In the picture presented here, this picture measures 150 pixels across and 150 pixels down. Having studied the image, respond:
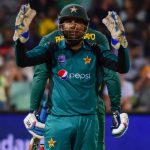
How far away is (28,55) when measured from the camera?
Result: 6082 millimetres

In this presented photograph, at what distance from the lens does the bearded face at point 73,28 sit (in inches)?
243

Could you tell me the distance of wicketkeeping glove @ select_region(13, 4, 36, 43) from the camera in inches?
229

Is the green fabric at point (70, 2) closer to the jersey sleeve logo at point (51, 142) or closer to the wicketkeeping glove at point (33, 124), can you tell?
the wicketkeeping glove at point (33, 124)

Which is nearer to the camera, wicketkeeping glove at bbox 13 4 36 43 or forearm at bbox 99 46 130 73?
wicketkeeping glove at bbox 13 4 36 43

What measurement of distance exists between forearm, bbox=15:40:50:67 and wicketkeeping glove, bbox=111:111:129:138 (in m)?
1.02

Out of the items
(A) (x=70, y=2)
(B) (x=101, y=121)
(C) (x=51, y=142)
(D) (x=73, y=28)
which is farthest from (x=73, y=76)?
(A) (x=70, y=2)

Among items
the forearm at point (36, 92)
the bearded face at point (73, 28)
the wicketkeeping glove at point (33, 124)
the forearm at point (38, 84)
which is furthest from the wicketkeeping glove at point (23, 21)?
the wicketkeeping glove at point (33, 124)

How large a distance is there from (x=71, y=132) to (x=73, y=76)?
1.51ft

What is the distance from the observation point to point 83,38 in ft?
21.0

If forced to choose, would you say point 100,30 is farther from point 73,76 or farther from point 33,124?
point 73,76

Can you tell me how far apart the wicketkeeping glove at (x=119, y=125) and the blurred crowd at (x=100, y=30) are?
9.74 feet

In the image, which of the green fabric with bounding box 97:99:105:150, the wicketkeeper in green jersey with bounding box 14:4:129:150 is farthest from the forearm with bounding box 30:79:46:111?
the wicketkeeper in green jersey with bounding box 14:4:129:150

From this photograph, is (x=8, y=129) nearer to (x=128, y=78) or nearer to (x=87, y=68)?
(x=128, y=78)

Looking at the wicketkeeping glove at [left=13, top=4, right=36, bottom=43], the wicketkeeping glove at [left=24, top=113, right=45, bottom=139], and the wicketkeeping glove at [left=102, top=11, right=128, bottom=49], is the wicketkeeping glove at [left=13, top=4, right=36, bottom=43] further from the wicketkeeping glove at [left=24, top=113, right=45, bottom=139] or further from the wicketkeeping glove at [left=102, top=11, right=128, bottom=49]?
the wicketkeeping glove at [left=24, top=113, right=45, bottom=139]
